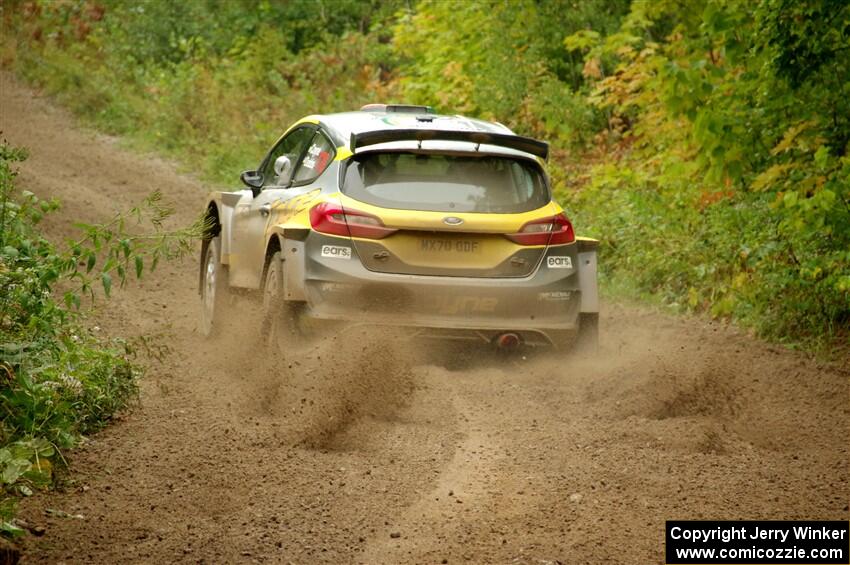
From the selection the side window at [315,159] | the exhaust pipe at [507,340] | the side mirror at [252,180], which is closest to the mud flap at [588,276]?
the exhaust pipe at [507,340]

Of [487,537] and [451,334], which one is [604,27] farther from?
[487,537]

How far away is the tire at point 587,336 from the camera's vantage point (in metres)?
8.54

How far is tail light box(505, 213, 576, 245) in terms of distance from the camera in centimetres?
832

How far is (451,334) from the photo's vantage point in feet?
27.0

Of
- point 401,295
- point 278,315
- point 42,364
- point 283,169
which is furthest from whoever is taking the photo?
point 283,169

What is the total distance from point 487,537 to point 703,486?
127 centimetres

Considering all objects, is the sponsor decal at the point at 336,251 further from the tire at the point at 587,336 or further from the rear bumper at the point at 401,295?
the tire at the point at 587,336

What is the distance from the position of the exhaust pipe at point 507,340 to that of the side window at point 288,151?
220cm

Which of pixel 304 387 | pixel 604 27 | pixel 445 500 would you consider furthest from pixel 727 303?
pixel 604 27

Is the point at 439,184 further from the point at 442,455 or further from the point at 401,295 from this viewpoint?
the point at 442,455

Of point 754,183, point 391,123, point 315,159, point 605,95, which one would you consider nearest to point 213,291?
point 315,159

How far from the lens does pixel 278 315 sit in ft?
27.2

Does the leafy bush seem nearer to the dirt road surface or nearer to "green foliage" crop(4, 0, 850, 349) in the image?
the dirt road surface

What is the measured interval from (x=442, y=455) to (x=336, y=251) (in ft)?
6.80
